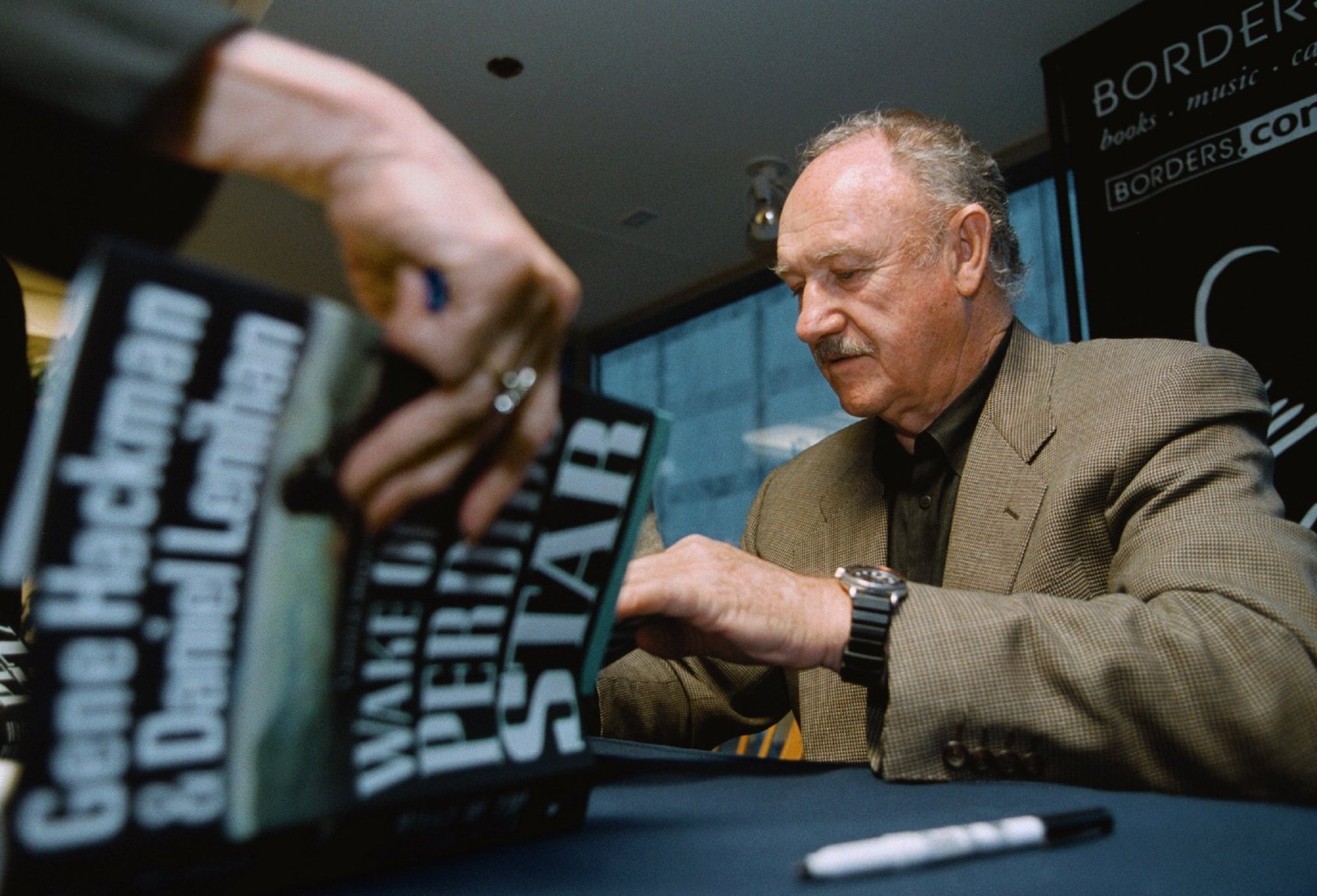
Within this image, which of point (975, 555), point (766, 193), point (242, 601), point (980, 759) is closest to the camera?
point (242, 601)

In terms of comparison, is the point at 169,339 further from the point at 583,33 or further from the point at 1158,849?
the point at 583,33

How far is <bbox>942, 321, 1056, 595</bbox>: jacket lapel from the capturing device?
1.03 meters

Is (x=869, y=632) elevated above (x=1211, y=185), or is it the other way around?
(x=1211, y=185)

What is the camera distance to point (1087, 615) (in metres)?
0.72

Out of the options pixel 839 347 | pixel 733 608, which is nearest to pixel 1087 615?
pixel 733 608

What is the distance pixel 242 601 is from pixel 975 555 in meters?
0.89

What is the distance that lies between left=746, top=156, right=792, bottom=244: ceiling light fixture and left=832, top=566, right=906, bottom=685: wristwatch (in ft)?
8.86

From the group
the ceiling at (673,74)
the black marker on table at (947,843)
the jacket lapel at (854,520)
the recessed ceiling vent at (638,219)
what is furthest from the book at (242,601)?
the recessed ceiling vent at (638,219)

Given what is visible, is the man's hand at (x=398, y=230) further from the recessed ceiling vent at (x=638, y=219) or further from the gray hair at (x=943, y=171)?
the recessed ceiling vent at (x=638, y=219)

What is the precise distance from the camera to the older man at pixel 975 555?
2.24 feet

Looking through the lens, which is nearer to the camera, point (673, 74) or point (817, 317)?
point (817, 317)

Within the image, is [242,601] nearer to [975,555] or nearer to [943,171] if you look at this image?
[975,555]

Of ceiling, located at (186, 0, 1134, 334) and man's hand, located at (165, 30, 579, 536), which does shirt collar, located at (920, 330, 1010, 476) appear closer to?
man's hand, located at (165, 30, 579, 536)

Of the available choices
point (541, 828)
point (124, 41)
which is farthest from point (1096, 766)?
point (124, 41)
